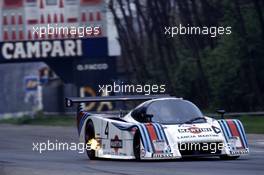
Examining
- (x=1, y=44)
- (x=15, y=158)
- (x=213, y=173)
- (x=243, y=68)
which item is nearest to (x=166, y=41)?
(x=243, y=68)

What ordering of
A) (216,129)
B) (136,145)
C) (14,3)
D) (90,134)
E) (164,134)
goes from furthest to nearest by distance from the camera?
(14,3), (90,134), (136,145), (216,129), (164,134)

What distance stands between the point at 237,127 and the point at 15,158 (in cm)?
476

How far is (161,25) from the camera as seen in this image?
34.4m

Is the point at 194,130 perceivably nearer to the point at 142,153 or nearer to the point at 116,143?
the point at 142,153

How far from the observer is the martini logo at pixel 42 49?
38531mm

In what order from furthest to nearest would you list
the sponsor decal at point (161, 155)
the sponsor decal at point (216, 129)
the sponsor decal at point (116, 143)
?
the sponsor decal at point (116, 143)
the sponsor decal at point (216, 129)
the sponsor decal at point (161, 155)

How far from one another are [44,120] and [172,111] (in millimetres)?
22473

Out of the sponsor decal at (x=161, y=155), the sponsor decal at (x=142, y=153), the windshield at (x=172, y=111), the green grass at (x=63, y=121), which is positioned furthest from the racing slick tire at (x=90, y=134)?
the green grass at (x=63, y=121)

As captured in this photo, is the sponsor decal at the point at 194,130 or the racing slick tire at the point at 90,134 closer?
the sponsor decal at the point at 194,130

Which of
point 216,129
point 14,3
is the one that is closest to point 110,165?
point 216,129

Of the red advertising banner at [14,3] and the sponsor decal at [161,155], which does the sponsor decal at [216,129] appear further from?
the red advertising banner at [14,3]

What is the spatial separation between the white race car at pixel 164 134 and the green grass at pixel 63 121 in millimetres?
9511

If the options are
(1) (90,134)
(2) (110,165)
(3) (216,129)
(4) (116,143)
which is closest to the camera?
(2) (110,165)

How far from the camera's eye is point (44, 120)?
3888 cm
